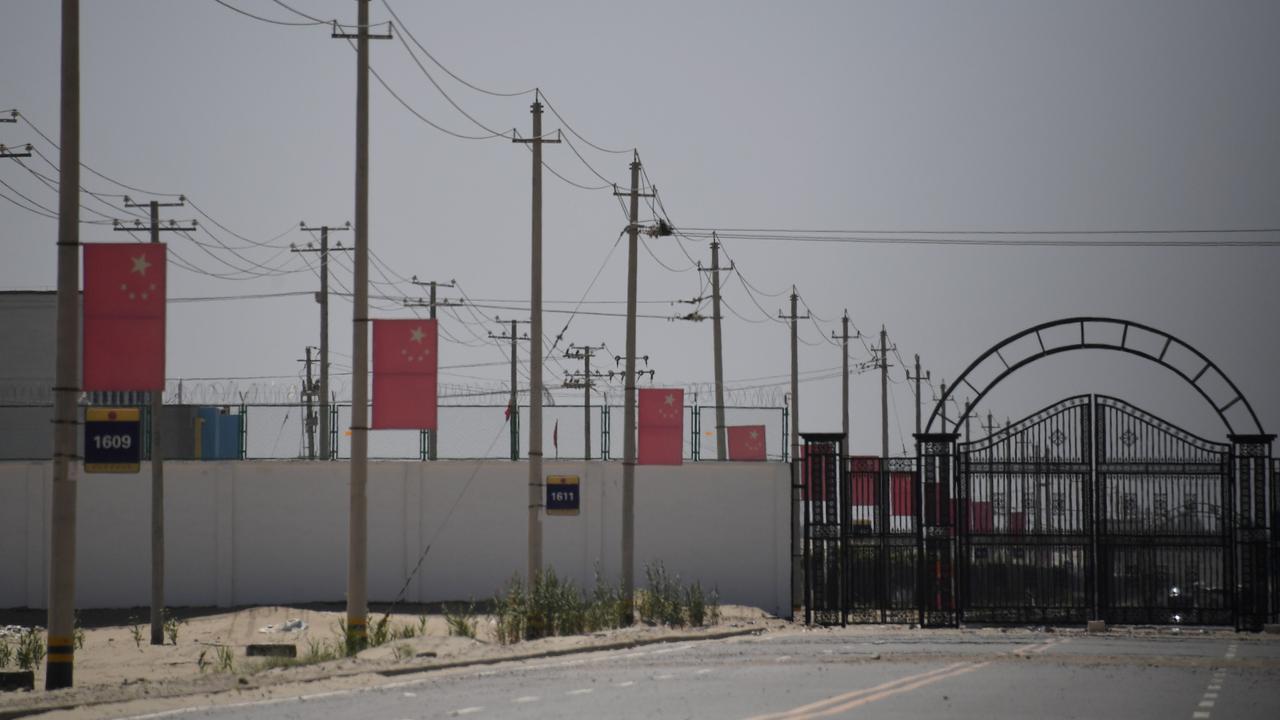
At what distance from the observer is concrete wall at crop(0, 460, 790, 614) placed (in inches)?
1480

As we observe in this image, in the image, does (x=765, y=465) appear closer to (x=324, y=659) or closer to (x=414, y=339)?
(x=414, y=339)

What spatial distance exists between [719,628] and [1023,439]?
708 cm

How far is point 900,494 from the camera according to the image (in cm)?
3109

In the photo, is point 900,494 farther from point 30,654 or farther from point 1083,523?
point 30,654

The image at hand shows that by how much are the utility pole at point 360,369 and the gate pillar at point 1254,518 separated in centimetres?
1659

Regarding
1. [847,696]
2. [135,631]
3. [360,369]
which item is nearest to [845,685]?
[847,696]

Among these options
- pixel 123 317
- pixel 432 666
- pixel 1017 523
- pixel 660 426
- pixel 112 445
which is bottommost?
pixel 432 666

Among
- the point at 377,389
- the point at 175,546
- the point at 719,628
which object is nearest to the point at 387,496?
the point at 175,546

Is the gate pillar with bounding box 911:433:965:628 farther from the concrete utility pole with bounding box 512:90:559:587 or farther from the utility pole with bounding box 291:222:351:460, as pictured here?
the utility pole with bounding box 291:222:351:460

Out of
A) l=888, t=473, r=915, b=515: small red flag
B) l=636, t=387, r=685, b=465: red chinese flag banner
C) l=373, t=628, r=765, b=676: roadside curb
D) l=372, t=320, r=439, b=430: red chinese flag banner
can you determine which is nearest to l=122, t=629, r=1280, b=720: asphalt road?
l=373, t=628, r=765, b=676: roadside curb

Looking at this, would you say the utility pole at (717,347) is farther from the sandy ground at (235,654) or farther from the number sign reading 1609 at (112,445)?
the number sign reading 1609 at (112,445)

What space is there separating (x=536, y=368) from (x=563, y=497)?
152 inches

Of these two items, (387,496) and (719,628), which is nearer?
(719,628)

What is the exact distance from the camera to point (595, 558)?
39312 mm
